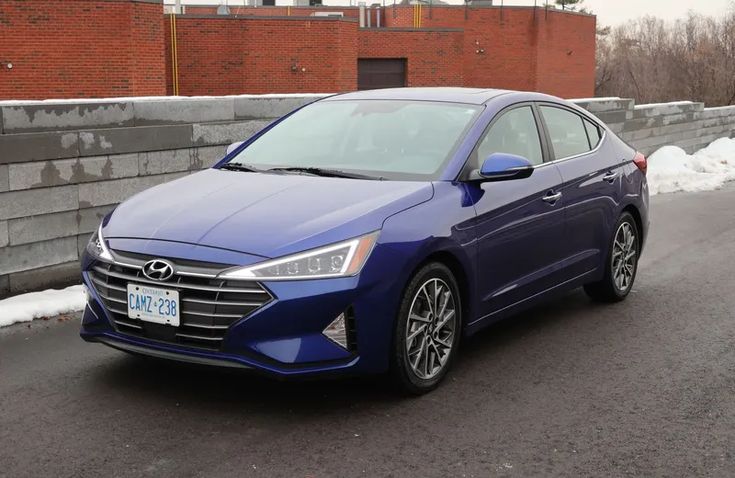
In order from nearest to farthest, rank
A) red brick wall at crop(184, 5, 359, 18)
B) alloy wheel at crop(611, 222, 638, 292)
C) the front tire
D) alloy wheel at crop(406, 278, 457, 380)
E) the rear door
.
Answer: the front tire < alloy wheel at crop(406, 278, 457, 380) < the rear door < alloy wheel at crop(611, 222, 638, 292) < red brick wall at crop(184, 5, 359, 18)

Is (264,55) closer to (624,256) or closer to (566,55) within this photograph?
(566,55)

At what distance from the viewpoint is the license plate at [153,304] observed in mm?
4574

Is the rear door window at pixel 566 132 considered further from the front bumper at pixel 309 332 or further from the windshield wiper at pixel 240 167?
the front bumper at pixel 309 332

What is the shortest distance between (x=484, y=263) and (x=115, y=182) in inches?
149

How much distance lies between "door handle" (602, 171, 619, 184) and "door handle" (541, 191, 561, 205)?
884mm

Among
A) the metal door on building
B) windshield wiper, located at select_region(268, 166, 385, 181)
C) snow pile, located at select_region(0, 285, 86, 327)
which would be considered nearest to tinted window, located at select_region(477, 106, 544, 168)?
windshield wiper, located at select_region(268, 166, 385, 181)

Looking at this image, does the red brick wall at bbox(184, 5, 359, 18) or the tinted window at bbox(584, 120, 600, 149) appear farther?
the red brick wall at bbox(184, 5, 359, 18)

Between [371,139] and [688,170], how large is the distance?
11.8m

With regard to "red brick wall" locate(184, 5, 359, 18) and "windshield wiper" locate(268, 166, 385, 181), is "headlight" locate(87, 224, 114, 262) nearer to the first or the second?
"windshield wiper" locate(268, 166, 385, 181)

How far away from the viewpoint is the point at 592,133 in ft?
23.9

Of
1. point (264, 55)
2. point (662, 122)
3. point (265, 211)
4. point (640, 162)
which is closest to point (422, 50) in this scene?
point (264, 55)

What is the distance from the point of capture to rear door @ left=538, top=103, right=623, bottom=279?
6.52 meters


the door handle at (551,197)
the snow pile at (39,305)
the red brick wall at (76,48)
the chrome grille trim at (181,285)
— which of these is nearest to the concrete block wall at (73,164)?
the snow pile at (39,305)

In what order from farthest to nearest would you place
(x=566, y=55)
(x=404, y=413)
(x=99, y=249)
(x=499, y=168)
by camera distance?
(x=566, y=55) → (x=499, y=168) → (x=99, y=249) → (x=404, y=413)
